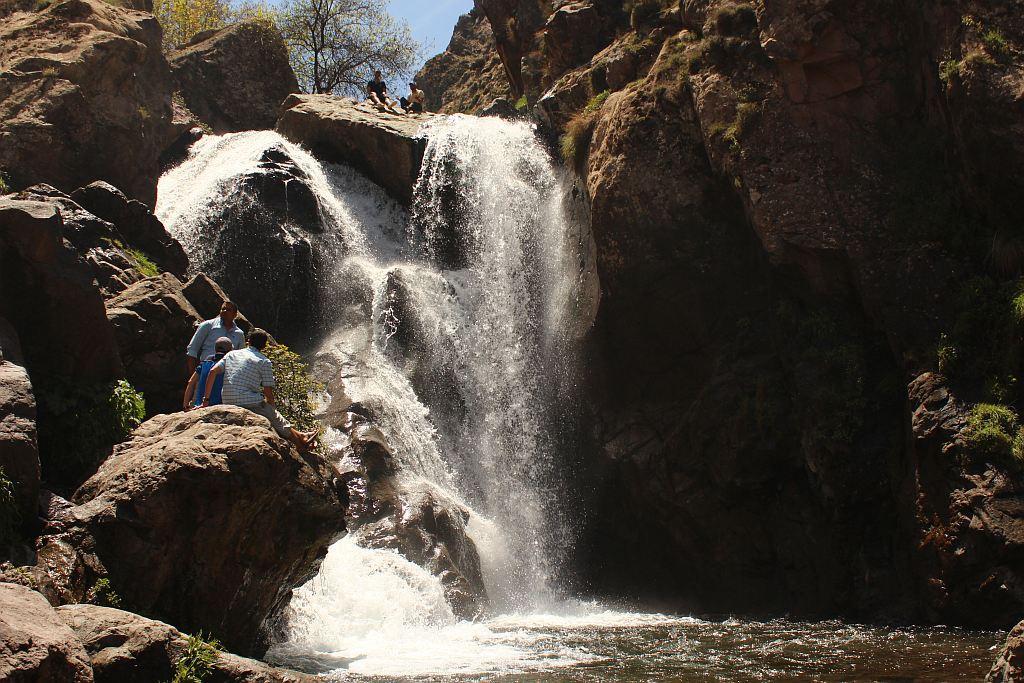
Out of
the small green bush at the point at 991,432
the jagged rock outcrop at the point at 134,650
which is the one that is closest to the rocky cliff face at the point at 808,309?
the small green bush at the point at 991,432

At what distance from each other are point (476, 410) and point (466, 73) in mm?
22871

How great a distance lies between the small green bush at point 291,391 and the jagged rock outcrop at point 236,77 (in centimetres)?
1840

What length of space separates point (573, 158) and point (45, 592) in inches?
568

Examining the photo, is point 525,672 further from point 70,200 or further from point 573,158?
point 573,158

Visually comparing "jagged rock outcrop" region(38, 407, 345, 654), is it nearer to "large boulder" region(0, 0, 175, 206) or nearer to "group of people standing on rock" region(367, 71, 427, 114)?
"large boulder" region(0, 0, 175, 206)

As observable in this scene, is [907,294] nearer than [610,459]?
Yes

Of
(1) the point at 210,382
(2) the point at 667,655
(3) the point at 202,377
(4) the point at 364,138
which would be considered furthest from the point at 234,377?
(4) the point at 364,138

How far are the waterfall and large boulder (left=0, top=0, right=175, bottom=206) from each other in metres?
1.73

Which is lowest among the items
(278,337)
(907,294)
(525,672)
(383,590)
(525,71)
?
(525,672)

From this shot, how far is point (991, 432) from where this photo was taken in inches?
501

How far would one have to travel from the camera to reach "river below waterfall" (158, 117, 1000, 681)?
36.6 ft

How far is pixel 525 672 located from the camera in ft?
33.3

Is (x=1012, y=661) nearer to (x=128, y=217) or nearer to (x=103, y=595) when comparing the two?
(x=103, y=595)

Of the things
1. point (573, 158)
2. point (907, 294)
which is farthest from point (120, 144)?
point (907, 294)
